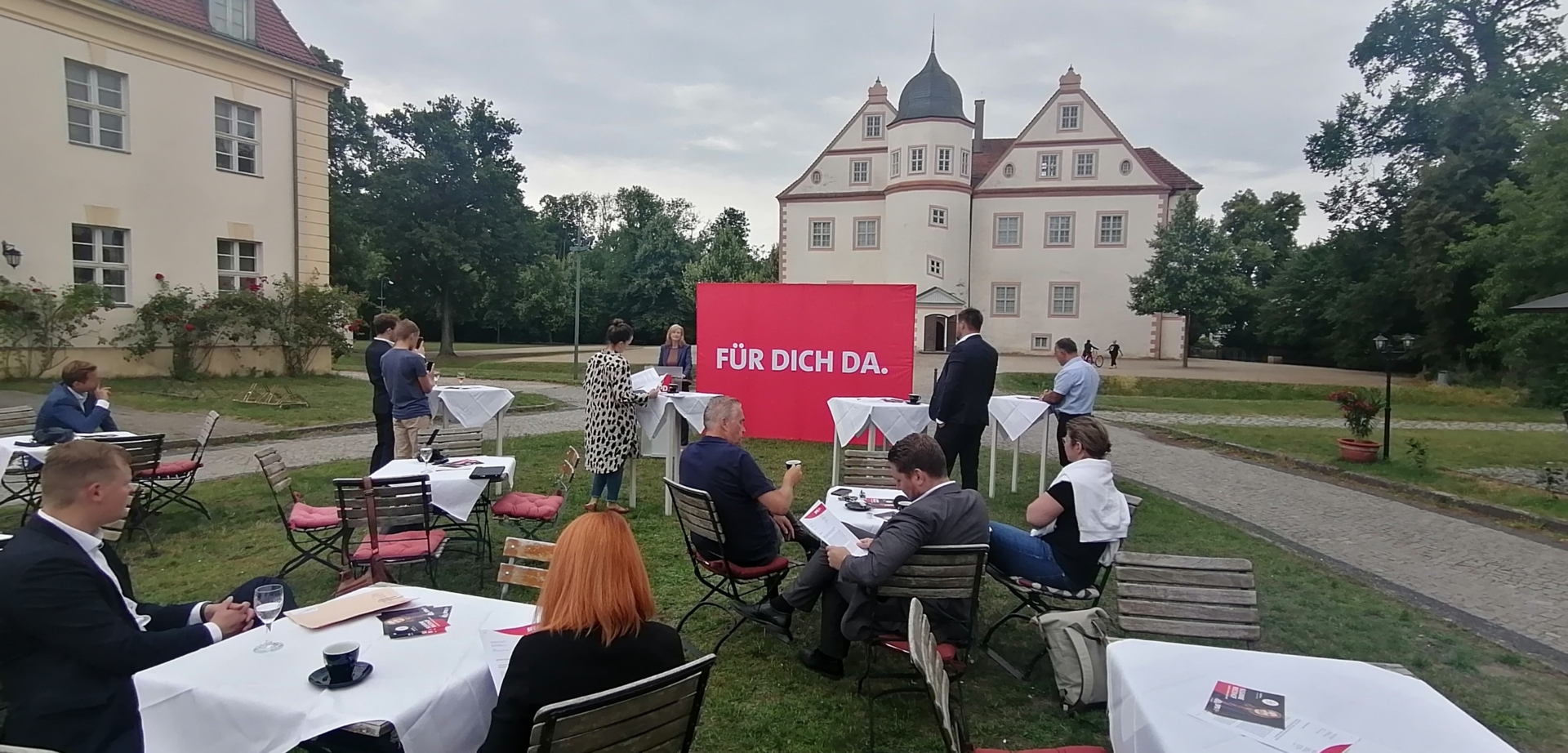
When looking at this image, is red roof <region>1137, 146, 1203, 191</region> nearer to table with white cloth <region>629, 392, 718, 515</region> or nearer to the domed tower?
the domed tower

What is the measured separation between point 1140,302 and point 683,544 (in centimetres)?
3386

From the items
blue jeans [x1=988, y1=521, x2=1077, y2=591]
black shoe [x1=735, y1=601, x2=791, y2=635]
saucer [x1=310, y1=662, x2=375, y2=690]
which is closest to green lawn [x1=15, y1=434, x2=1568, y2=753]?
black shoe [x1=735, y1=601, x2=791, y2=635]

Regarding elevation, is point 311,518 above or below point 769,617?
above

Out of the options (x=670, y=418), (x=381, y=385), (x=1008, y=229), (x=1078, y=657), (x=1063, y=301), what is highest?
(x=1008, y=229)

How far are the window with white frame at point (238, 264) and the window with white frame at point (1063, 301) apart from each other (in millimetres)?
33386

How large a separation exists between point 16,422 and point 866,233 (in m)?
37.3


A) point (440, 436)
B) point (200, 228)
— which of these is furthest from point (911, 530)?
point (200, 228)

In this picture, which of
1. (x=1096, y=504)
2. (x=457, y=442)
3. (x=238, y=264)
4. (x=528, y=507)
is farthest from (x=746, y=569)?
(x=238, y=264)

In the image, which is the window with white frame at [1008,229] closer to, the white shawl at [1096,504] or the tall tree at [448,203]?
the tall tree at [448,203]

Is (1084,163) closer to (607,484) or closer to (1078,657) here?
(607,484)

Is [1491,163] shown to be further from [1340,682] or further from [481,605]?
[481,605]

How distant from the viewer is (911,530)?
12.4ft

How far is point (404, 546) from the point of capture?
5.07 m

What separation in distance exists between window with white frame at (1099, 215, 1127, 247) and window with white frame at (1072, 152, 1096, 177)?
226 cm
